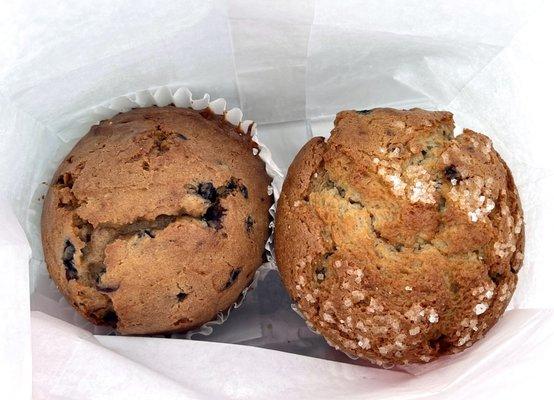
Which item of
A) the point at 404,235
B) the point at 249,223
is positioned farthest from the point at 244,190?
the point at 404,235

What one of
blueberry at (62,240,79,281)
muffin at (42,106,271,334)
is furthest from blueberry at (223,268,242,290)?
blueberry at (62,240,79,281)

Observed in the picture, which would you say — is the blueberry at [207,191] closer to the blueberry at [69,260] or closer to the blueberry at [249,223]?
the blueberry at [249,223]

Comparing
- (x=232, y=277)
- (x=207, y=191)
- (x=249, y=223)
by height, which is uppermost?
(x=207, y=191)

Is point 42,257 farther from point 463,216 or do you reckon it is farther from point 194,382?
point 463,216

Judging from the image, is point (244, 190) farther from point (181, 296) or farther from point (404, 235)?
point (404, 235)

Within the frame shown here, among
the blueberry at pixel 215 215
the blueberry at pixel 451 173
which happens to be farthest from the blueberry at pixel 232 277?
the blueberry at pixel 451 173
